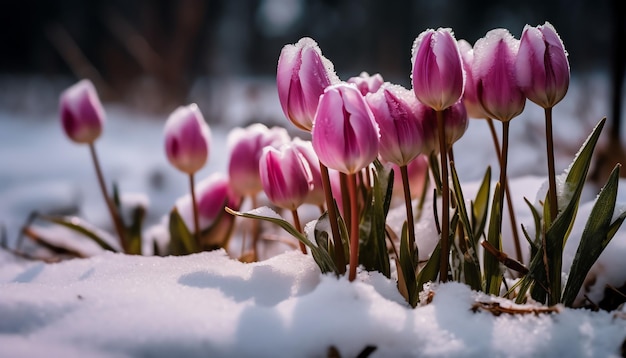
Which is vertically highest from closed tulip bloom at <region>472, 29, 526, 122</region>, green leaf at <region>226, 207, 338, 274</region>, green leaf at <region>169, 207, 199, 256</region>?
closed tulip bloom at <region>472, 29, 526, 122</region>

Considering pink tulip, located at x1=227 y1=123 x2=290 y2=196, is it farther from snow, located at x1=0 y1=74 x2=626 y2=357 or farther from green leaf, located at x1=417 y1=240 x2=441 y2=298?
green leaf, located at x1=417 y1=240 x2=441 y2=298

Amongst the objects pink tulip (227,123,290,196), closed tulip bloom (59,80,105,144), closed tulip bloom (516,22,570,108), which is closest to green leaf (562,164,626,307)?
closed tulip bloom (516,22,570,108)

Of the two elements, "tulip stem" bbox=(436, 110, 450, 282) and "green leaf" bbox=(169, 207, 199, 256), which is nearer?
"tulip stem" bbox=(436, 110, 450, 282)

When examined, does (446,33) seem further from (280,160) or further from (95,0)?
(95,0)

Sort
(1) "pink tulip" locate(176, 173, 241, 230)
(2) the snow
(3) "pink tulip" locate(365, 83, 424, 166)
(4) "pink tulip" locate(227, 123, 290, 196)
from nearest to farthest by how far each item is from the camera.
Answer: (2) the snow
(3) "pink tulip" locate(365, 83, 424, 166)
(4) "pink tulip" locate(227, 123, 290, 196)
(1) "pink tulip" locate(176, 173, 241, 230)

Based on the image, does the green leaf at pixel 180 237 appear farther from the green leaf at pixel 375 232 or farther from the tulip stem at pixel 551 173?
A: the tulip stem at pixel 551 173

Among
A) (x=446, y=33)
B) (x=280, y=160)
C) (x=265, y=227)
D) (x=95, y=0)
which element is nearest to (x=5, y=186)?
(x=265, y=227)

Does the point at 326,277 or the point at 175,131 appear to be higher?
the point at 175,131
